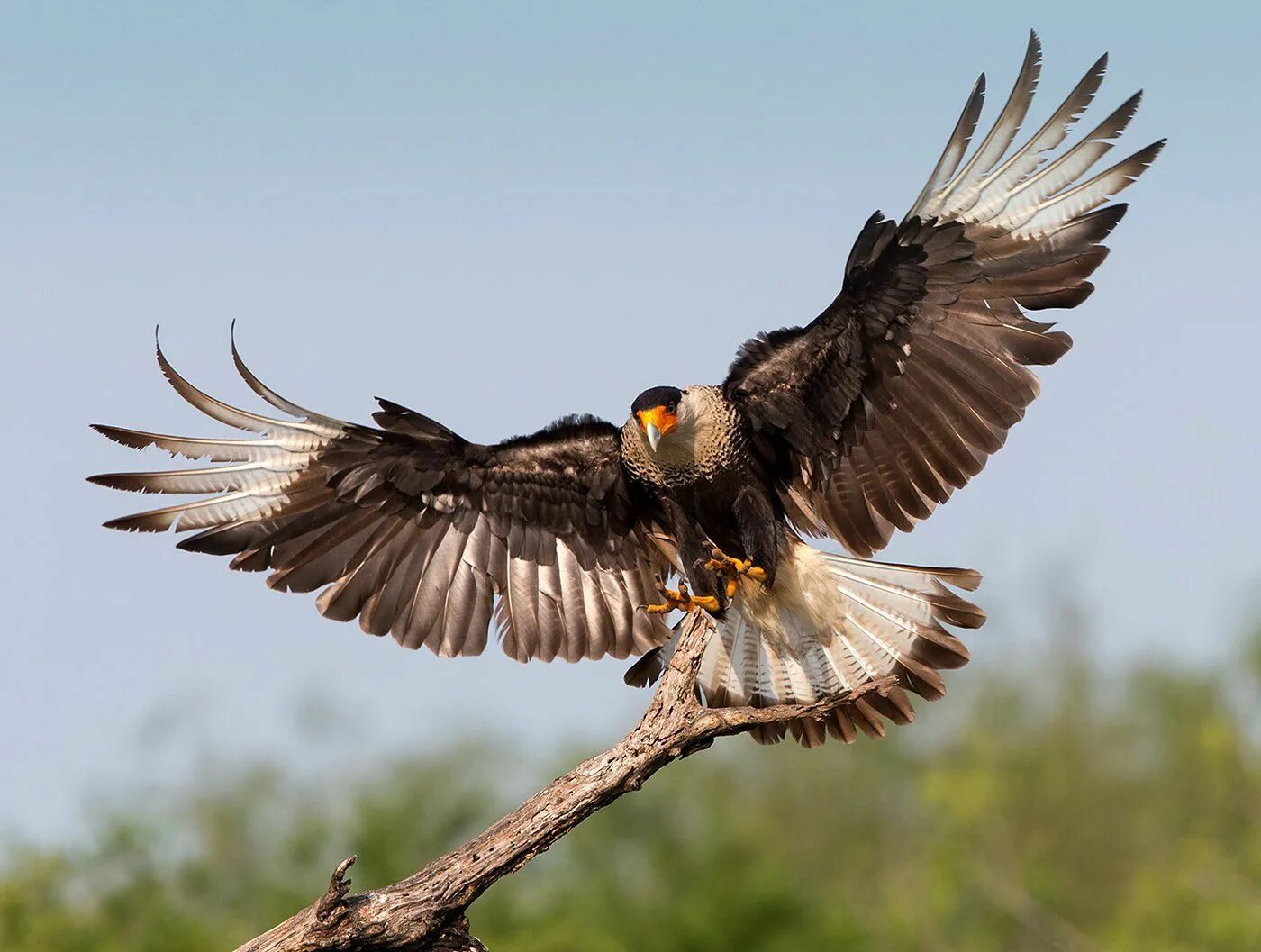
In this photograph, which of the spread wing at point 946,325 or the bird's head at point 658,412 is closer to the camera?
the spread wing at point 946,325

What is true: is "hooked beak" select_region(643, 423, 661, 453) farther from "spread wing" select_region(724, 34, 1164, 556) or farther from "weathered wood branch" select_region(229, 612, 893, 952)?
"weathered wood branch" select_region(229, 612, 893, 952)

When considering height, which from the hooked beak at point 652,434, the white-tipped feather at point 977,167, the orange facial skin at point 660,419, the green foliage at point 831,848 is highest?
the white-tipped feather at point 977,167

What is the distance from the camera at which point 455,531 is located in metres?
7.68

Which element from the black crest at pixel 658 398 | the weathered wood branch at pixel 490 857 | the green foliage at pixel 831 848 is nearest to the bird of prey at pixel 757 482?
the black crest at pixel 658 398

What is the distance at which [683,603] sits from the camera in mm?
7094

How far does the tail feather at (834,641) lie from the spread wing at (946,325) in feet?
0.99

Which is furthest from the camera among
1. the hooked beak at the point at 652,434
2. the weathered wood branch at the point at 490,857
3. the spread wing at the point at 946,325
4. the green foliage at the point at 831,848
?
the green foliage at the point at 831,848

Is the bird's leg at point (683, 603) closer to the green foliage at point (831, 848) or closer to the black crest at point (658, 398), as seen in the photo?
the black crest at point (658, 398)

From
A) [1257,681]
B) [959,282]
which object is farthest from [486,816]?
[959,282]

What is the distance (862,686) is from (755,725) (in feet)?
1.93

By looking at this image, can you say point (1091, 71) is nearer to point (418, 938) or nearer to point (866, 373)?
point (866, 373)

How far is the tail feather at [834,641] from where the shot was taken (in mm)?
7102

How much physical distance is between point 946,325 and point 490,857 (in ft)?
9.63

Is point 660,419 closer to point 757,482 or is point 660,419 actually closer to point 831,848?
point 757,482
